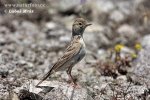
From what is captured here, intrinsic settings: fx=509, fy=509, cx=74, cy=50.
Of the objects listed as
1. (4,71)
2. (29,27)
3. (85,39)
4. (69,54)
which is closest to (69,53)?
(69,54)

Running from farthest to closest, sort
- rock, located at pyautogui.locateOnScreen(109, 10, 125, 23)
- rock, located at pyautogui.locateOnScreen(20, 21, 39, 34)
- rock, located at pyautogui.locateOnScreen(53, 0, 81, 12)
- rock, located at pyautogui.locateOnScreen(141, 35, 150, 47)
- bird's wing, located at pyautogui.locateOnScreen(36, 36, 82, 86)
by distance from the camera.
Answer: rock, located at pyautogui.locateOnScreen(53, 0, 81, 12) → rock, located at pyautogui.locateOnScreen(109, 10, 125, 23) → rock, located at pyautogui.locateOnScreen(20, 21, 39, 34) → rock, located at pyautogui.locateOnScreen(141, 35, 150, 47) → bird's wing, located at pyautogui.locateOnScreen(36, 36, 82, 86)

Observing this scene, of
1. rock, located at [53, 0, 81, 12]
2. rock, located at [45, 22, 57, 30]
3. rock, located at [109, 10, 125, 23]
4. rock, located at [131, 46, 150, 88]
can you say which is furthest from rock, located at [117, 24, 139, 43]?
rock, located at [131, 46, 150, 88]

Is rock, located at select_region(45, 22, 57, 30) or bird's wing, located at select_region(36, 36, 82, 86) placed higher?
rock, located at select_region(45, 22, 57, 30)

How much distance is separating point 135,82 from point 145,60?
126cm

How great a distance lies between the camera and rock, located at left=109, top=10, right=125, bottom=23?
14.4 metres

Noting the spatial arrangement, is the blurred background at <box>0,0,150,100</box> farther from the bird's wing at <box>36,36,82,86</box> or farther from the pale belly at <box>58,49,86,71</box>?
the bird's wing at <box>36,36,82,86</box>

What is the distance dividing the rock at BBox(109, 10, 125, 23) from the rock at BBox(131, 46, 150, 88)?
307cm

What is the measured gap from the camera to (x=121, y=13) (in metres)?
14.8

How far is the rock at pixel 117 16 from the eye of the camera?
14405 mm

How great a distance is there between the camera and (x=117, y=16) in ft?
47.8

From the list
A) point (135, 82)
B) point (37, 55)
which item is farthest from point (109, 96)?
point (37, 55)

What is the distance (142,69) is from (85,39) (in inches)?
126

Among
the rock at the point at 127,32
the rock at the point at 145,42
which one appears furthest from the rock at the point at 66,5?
the rock at the point at 145,42

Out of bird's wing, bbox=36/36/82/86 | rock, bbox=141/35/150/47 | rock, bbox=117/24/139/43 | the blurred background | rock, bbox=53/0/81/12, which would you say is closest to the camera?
bird's wing, bbox=36/36/82/86
